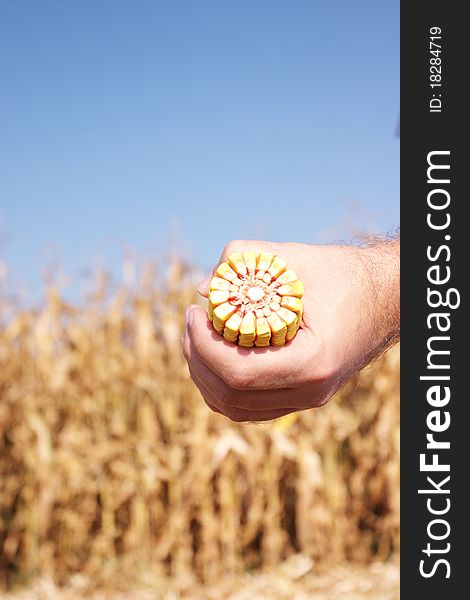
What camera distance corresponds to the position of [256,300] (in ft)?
4.49

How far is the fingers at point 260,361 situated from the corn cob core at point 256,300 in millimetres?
17

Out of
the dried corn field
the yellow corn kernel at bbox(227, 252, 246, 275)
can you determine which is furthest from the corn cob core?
the dried corn field

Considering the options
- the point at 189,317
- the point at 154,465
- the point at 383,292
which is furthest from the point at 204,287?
the point at 154,465

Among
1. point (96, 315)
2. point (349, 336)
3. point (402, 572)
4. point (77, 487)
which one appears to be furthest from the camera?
point (96, 315)

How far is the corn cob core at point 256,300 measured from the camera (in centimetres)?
136

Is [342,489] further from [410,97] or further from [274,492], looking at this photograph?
[410,97]

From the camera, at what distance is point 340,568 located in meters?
5.82

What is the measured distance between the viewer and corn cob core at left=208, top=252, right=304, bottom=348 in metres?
1.36

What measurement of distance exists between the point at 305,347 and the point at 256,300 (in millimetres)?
128

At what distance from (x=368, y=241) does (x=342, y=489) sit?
4.53 metres

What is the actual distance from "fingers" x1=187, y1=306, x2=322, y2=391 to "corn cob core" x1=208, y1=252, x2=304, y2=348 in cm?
2

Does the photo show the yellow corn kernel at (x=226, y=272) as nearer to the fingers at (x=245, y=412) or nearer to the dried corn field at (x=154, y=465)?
the fingers at (x=245, y=412)

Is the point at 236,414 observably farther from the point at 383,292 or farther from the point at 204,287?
the point at 383,292

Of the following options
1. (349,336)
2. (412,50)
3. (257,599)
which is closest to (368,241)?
(349,336)
